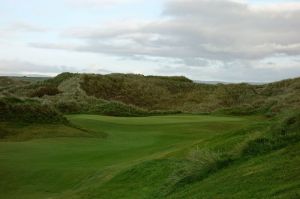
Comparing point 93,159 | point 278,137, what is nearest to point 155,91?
point 93,159

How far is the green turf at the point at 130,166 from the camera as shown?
30.5 ft

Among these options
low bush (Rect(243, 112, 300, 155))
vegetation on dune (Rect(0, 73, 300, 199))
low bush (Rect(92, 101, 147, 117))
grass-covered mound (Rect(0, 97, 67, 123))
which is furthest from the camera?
low bush (Rect(92, 101, 147, 117))

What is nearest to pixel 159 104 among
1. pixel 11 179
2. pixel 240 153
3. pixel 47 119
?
pixel 47 119

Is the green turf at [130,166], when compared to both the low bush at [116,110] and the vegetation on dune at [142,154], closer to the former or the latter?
the vegetation on dune at [142,154]

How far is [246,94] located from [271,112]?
833 inches

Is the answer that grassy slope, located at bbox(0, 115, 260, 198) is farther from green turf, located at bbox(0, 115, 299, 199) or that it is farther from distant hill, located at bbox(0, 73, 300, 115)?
distant hill, located at bbox(0, 73, 300, 115)

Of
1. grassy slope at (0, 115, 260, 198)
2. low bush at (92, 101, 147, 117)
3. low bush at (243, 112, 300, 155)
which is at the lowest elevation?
grassy slope at (0, 115, 260, 198)

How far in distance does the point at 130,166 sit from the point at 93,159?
4297 mm

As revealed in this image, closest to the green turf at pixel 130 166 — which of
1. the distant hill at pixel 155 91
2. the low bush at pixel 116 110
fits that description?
the low bush at pixel 116 110

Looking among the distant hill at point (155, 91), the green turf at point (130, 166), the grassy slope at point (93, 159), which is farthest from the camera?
the distant hill at point (155, 91)

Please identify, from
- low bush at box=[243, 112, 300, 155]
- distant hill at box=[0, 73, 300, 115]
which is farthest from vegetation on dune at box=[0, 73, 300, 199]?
distant hill at box=[0, 73, 300, 115]

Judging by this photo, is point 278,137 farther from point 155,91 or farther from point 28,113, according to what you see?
point 155,91

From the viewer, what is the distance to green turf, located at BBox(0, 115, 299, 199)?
930 centimetres

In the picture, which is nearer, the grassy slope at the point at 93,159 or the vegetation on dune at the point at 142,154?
the vegetation on dune at the point at 142,154
